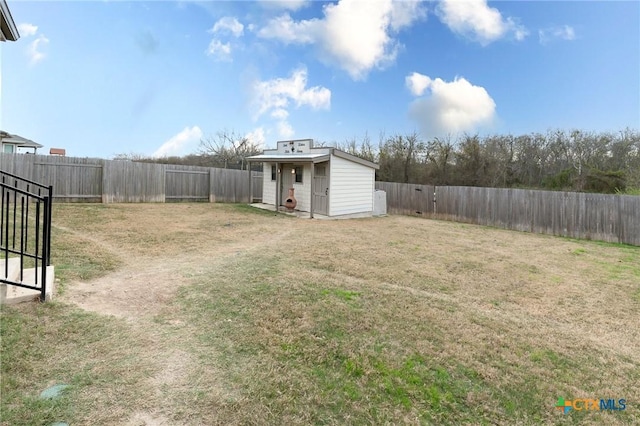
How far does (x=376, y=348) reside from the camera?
320 cm

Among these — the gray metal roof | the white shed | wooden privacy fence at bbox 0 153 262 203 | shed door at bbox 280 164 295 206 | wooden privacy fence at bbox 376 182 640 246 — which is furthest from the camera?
shed door at bbox 280 164 295 206

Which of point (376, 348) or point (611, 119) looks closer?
point (376, 348)

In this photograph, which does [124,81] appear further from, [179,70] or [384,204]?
[384,204]

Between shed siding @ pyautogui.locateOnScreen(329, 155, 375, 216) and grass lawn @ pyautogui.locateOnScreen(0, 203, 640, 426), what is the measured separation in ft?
23.6

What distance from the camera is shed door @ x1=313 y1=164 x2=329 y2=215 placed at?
13781mm

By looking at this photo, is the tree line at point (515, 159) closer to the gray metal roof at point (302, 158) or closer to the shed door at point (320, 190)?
the gray metal roof at point (302, 158)

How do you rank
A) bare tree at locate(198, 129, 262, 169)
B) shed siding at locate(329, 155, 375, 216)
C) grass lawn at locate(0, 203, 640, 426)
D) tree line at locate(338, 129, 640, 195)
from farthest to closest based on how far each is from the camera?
bare tree at locate(198, 129, 262, 169)
tree line at locate(338, 129, 640, 195)
shed siding at locate(329, 155, 375, 216)
grass lawn at locate(0, 203, 640, 426)

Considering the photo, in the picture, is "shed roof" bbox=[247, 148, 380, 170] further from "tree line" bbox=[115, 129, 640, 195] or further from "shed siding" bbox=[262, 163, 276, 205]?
"tree line" bbox=[115, 129, 640, 195]

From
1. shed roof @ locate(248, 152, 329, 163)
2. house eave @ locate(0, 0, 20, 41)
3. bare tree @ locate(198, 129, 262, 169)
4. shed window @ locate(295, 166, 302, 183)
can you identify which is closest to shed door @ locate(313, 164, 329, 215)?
shed roof @ locate(248, 152, 329, 163)

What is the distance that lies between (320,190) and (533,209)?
8050 mm

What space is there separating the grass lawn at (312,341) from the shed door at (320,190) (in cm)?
714

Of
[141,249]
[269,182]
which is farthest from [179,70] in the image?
[141,249]

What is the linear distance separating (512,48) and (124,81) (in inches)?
596
